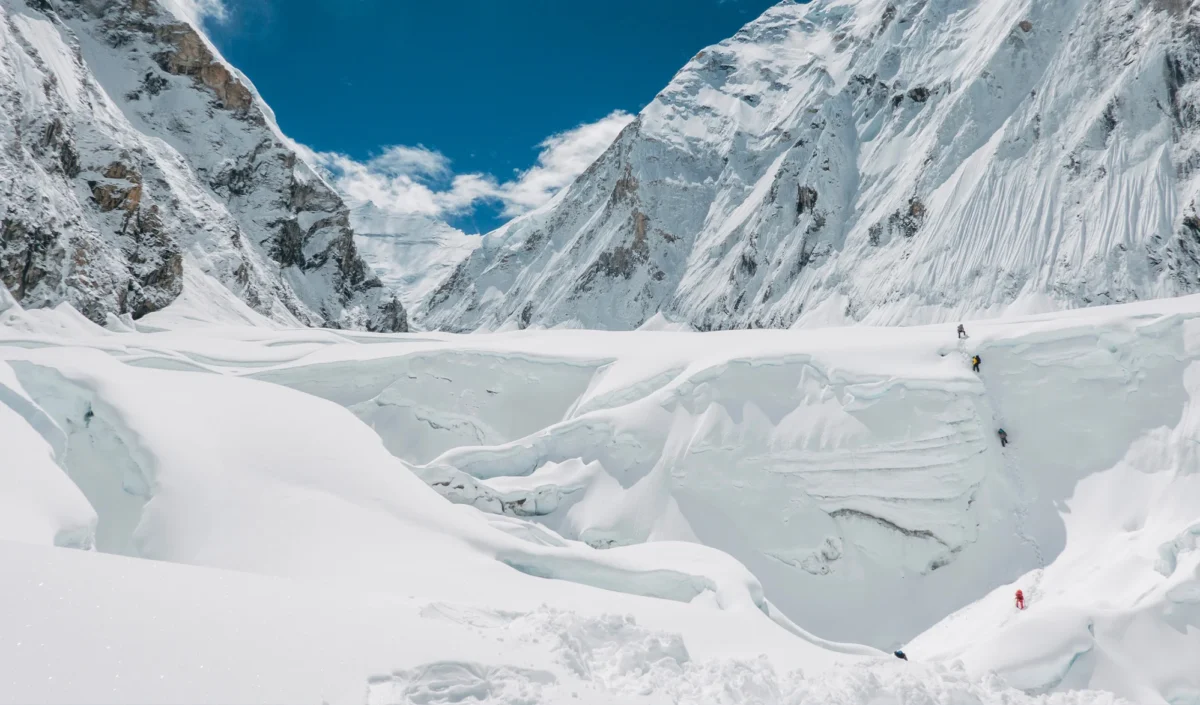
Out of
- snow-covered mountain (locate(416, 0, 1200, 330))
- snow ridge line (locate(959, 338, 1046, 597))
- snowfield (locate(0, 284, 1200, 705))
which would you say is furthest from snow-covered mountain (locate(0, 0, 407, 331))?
snow ridge line (locate(959, 338, 1046, 597))

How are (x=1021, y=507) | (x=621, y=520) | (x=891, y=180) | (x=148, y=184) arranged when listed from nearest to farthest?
1. (x=1021, y=507)
2. (x=621, y=520)
3. (x=148, y=184)
4. (x=891, y=180)

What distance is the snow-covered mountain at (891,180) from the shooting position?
192ft

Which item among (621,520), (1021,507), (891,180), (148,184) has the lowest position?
(1021,507)

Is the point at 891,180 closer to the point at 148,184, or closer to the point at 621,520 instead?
the point at 148,184

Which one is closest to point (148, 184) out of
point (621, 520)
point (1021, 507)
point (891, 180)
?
point (621, 520)

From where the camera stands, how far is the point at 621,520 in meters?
17.4

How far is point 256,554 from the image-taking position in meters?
9.70

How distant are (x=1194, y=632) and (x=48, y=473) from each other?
1618 cm

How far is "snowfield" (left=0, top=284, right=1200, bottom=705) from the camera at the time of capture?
5.71m

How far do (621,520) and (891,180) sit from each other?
73136mm

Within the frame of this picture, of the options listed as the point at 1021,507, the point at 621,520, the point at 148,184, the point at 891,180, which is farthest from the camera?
the point at 891,180

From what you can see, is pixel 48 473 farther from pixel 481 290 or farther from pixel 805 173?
pixel 481 290

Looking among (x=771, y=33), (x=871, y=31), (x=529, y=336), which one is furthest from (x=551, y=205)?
(x=529, y=336)

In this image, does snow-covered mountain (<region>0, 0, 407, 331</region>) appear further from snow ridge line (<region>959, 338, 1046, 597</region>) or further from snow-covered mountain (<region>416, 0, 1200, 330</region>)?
snow ridge line (<region>959, 338, 1046, 597</region>)
